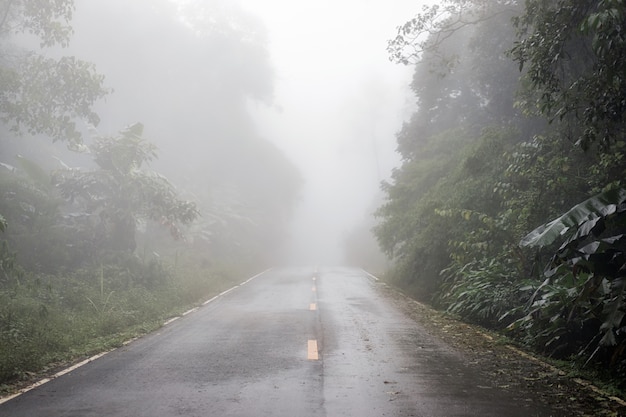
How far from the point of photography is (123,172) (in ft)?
60.0

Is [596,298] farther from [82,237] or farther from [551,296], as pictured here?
[82,237]

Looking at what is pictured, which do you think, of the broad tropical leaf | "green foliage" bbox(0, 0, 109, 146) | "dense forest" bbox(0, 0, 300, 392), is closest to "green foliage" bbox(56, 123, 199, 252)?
"dense forest" bbox(0, 0, 300, 392)

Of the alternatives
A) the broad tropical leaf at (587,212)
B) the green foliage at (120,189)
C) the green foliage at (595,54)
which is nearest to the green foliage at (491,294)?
the broad tropical leaf at (587,212)

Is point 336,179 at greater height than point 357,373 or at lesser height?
greater

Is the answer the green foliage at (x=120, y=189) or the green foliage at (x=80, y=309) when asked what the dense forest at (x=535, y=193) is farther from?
the green foliage at (x=120, y=189)

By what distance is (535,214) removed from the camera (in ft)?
36.3

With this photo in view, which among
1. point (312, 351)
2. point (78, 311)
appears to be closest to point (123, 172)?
point (78, 311)

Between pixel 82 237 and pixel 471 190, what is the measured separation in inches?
488

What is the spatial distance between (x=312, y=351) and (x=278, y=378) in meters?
1.86

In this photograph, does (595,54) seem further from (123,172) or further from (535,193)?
(123,172)

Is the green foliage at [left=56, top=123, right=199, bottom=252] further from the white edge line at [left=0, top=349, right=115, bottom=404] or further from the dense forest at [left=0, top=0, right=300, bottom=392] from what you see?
the white edge line at [left=0, top=349, right=115, bottom=404]

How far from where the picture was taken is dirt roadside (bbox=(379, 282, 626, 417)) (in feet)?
17.5

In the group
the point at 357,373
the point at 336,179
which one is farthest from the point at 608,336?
the point at 336,179

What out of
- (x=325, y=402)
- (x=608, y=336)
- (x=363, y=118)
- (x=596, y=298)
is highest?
(x=363, y=118)
